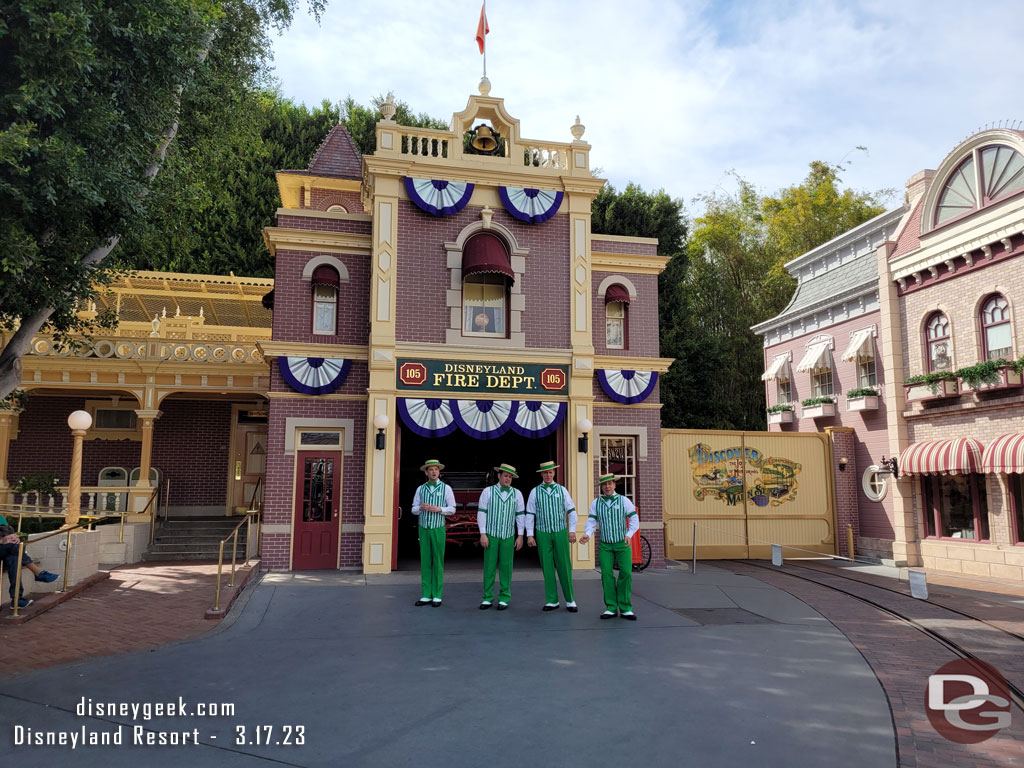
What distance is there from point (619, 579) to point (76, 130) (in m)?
8.63

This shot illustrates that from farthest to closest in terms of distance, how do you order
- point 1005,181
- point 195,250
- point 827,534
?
point 195,250, point 827,534, point 1005,181

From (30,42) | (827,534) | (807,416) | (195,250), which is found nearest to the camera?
(30,42)

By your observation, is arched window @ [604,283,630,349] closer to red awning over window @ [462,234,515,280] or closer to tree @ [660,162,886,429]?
red awning over window @ [462,234,515,280]

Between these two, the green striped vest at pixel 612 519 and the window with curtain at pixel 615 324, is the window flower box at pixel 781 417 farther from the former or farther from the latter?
the green striped vest at pixel 612 519

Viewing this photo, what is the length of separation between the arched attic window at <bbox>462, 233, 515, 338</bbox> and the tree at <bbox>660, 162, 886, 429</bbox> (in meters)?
14.3

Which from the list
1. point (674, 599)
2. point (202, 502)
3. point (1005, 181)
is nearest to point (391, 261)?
point (674, 599)

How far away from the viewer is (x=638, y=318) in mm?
15484

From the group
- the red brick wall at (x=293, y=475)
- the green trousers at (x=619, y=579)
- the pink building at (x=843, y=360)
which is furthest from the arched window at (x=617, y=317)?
the pink building at (x=843, y=360)

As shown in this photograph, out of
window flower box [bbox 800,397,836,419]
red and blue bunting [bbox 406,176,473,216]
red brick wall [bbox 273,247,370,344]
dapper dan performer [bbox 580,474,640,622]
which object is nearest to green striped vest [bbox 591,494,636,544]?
dapper dan performer [bbox 580,474,640,622]

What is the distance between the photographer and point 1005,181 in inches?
564

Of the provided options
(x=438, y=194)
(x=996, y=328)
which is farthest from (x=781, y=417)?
(x=438, y=194)

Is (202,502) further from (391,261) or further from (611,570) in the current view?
(611,570)

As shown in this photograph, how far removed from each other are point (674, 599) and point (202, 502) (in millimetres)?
13349

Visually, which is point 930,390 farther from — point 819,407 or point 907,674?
point 907,674
